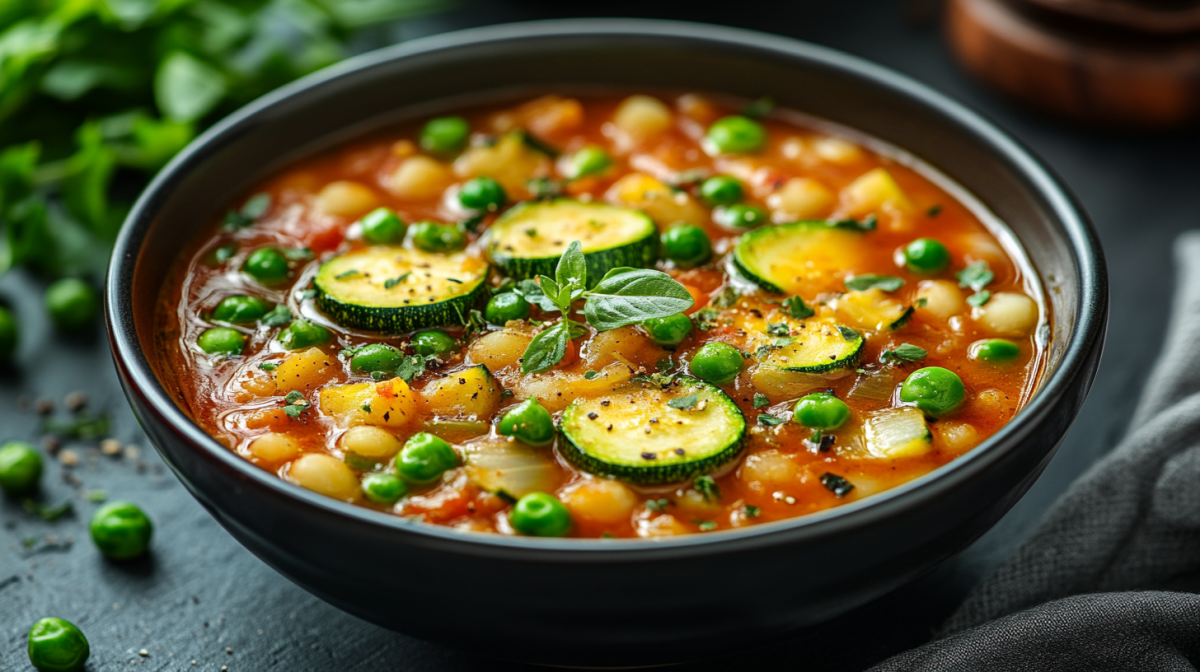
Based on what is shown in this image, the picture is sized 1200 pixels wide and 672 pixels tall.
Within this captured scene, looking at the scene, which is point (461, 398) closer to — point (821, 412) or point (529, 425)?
point (529, 425)

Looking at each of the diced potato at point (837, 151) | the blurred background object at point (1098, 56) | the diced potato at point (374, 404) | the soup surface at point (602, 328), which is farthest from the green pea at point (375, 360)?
the blurred background object at point (1098, 56)

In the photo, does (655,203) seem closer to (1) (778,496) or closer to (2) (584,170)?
(2) (584,170)

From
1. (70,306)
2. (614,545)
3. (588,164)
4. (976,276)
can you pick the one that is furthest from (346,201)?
(976,276)

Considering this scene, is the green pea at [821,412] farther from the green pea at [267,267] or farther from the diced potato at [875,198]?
the green pea at [267,267]

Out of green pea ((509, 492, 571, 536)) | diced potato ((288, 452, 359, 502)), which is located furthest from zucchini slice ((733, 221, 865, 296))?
diced potato ((288, 452, 359, 502))

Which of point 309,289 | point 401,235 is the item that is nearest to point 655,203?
point 401,235

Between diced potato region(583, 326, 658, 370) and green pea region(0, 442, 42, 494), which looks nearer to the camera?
diced potato region(583, 326, 658, 370)

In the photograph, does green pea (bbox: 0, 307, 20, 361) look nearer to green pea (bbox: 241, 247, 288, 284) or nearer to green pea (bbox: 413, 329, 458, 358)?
green pea (bbox: 241, 247, 288, 284)

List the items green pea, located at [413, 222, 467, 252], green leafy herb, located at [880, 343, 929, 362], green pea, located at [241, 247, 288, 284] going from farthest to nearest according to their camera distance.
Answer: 1. green pea, located at [413, 222, 467, 252]
2. green pea, located at [241, 247, 288, 284]
3. green leafy herb, located at [880, 343, 929, 362]
